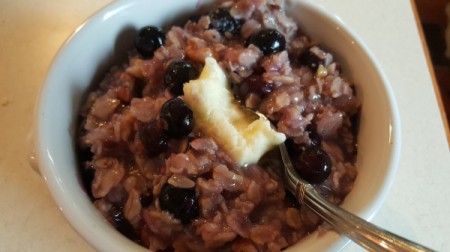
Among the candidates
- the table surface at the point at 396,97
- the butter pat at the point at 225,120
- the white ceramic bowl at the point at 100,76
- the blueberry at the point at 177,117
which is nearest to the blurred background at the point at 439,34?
the table surface at the point at 396,97

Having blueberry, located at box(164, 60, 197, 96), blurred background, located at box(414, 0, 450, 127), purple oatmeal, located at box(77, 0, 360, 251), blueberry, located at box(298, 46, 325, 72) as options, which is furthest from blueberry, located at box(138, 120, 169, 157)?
blurred background, located at box(414, 0, 450, 127)

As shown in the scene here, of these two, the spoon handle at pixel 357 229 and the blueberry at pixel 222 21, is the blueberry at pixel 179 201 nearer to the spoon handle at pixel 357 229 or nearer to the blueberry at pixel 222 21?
the spoon handle at pixel 357 229

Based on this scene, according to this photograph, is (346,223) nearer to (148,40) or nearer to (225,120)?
(225,120)

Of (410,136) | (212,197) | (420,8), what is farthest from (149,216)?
(420,8)

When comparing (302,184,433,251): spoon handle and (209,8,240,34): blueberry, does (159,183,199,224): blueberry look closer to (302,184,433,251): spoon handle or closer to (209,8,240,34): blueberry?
(302,184,433,251): spoon handle

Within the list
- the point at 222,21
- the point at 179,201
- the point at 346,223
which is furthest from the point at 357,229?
the point at 222,21

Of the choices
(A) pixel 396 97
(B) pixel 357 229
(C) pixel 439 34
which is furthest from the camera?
(C) pixel 439 34
